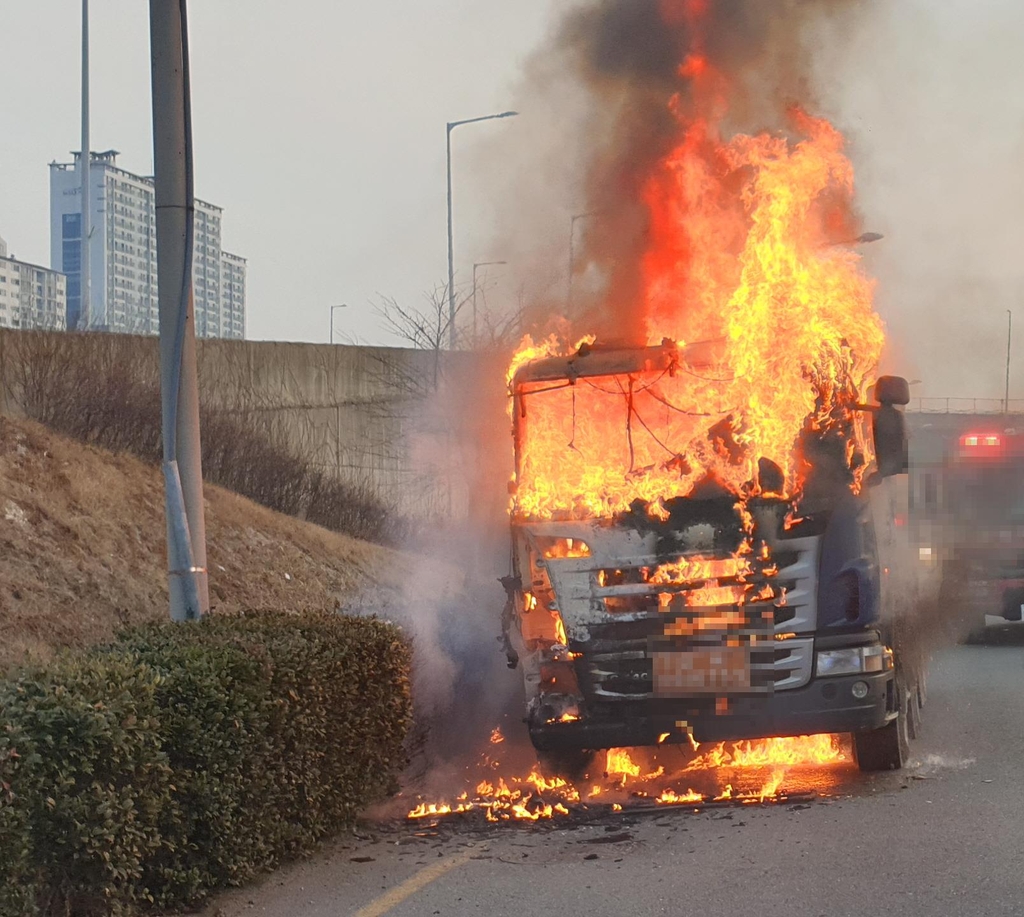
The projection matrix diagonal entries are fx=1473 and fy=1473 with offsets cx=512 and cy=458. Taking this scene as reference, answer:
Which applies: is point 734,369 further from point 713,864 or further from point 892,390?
point 713,864

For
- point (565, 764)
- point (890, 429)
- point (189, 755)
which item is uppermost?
point (890, 429)

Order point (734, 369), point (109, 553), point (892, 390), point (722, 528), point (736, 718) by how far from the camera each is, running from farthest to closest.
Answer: point (109, 553) < point (734, 369) < point (892, 390) < point (722, 528) < point (736, 718)

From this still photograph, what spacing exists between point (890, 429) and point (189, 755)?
467 cm

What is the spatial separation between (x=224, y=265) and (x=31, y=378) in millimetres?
46673

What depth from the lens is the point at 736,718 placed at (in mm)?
8375

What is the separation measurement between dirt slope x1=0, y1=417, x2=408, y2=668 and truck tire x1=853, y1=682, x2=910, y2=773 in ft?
20.4

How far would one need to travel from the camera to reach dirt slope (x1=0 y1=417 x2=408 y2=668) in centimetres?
1324

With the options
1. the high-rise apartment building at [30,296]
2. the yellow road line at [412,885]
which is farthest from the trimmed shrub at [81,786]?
the high-rise apartment building at [30,296]

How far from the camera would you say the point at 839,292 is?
31.9ft

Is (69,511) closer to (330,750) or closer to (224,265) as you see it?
(330,750)

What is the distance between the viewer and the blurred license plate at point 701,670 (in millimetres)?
8312

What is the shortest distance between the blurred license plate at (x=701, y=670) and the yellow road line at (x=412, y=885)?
5.44 feet

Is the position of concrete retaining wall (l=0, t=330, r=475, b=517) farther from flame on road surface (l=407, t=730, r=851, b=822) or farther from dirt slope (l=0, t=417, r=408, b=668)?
flame on road surface (l=407, t=730, r=851, b=822)

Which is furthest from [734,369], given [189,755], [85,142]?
[85,142]
